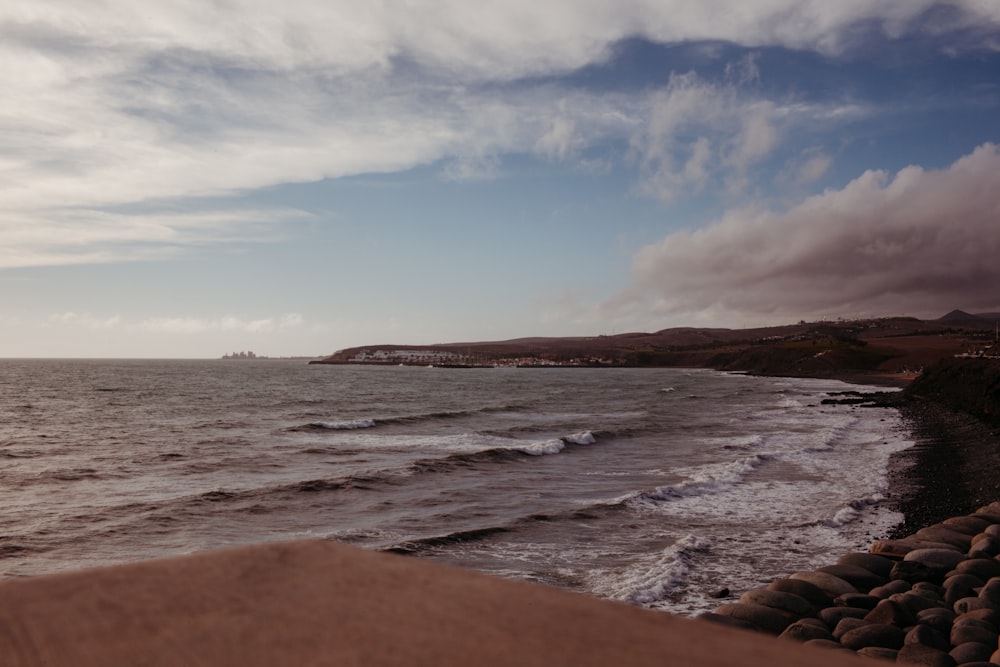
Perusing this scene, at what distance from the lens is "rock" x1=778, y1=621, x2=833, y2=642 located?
7617 mm

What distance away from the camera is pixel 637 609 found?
1675mm

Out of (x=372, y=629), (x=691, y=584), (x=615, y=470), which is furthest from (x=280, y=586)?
(x=615, y=470)

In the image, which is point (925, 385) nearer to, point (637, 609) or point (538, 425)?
point (538, 425)

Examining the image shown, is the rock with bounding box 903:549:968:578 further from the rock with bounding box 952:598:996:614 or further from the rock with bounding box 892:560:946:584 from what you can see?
the rock with bounding box 952:598:996:614

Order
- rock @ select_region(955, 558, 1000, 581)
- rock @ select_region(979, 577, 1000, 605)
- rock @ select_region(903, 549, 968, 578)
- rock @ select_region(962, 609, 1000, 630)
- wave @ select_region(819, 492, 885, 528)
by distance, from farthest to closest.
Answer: wave @ select_region(819, 492, 885, 528)
rock @ select_region(903, 549, 968, 578)
rock @ select_region(955, 558, 1000, 581)
rock @ select_region(979, 577, 1000, 605)
rock @ select_region(962, 609, 1000, 630)

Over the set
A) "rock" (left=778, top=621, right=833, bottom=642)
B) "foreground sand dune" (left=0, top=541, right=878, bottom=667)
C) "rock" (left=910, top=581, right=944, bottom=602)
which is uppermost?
"foreground sand dune" (left=0, top=541, right=878, bottom=667)

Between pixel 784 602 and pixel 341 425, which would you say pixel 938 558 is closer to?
pixel 784 602

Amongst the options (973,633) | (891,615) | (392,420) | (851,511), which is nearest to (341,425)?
(392,420)

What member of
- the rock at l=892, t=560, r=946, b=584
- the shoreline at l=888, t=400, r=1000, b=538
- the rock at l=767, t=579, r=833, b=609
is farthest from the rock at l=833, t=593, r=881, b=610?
the shoreline at l=888, t=400, r=1000, b=538

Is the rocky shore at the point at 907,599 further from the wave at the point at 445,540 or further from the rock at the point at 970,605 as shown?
the wave at the point at 445,540

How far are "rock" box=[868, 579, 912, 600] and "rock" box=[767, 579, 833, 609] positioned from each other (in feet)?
2.12

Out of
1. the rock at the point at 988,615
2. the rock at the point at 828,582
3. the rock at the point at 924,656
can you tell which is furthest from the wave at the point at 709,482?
the rock at the point at 924,656

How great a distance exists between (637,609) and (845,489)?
20412 mm

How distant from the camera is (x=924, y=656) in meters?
6.79
